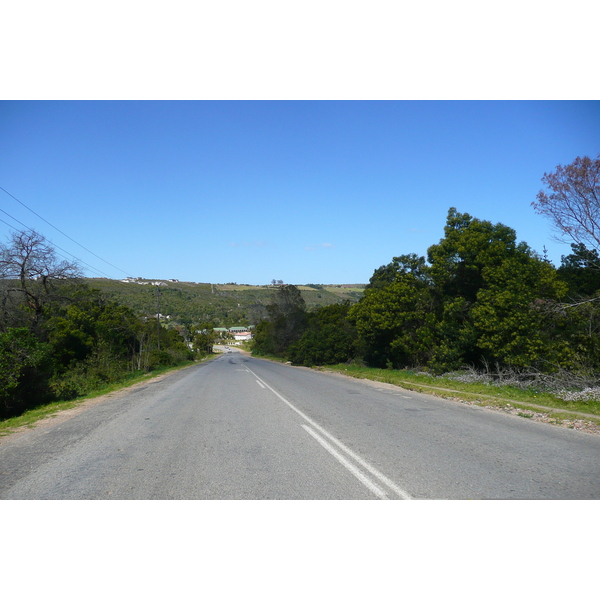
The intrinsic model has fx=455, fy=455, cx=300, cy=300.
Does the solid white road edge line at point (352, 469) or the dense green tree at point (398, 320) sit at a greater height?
the dense green tree at point (398, 320)

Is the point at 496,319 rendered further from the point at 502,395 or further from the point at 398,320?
the point at 398,320

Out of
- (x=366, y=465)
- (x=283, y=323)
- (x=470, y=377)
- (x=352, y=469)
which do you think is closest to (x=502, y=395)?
(x=470, y=377)

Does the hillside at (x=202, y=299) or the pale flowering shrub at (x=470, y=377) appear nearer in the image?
the pale flowering shrub at (x=470, y=377)

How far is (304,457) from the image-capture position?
264 inches

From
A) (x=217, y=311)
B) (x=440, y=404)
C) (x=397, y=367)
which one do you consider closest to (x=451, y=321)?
(x=397, y=367)

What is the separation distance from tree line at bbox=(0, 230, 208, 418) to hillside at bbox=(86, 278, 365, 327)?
166 ft

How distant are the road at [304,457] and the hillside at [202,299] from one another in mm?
78009

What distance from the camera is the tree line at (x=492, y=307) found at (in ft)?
53.0

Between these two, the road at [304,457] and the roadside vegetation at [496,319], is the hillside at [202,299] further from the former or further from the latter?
the road at [304,457]

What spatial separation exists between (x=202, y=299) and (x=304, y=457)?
155205mm

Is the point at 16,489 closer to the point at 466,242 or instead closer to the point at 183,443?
the point at 183,443

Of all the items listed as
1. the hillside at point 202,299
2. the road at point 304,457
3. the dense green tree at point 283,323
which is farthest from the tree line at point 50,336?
the hillside at point 202,299

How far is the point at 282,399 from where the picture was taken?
47.2ft

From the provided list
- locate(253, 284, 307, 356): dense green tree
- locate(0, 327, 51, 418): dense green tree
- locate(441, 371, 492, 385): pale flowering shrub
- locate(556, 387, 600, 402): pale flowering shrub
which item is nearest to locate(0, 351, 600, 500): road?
locate(556, 387, 600, 402): pale flowering shrub
